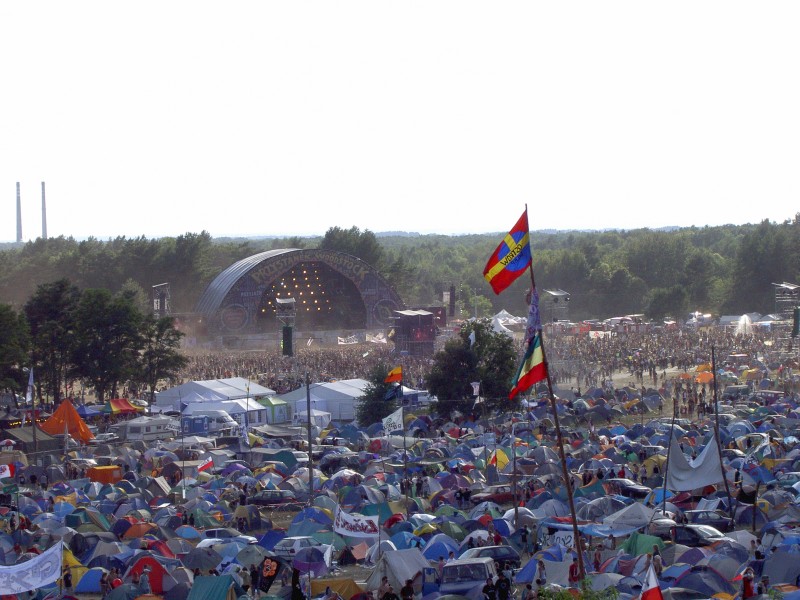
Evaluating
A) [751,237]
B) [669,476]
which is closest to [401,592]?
[669,476]

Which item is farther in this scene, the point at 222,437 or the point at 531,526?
the point at 222,437

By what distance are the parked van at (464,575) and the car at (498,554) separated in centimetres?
89

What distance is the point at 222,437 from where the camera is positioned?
28062mm

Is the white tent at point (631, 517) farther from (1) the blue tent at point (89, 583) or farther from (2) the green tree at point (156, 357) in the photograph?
(2) the green tree at point (156, 357)

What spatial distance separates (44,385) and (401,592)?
29099 mm

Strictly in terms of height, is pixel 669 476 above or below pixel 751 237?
below

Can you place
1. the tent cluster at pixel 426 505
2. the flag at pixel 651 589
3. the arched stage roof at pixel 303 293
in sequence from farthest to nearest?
the arched stage roof at pixel 303 293, the tent cluster at pixel 426 505, the flag at pixel 651 589

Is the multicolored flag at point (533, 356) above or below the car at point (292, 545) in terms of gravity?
above

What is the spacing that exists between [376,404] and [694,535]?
16811 mm

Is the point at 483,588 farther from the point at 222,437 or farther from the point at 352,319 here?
the point at 352,319

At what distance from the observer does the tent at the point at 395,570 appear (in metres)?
13.7

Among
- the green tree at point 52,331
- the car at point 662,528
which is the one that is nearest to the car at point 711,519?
the car at point 662,528

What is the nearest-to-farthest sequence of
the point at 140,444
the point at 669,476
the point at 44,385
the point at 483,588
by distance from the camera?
the point at 483,588, the point at 669,476, the point at 140,444, the point at 44,385

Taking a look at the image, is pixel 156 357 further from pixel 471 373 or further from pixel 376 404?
pixel 471 373
